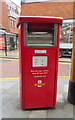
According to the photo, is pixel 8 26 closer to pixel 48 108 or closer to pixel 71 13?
pixel 71 13

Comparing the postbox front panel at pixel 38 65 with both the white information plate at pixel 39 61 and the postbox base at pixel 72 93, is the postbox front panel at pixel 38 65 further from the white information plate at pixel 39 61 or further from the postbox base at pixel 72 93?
the postbox base at pixel 72 93

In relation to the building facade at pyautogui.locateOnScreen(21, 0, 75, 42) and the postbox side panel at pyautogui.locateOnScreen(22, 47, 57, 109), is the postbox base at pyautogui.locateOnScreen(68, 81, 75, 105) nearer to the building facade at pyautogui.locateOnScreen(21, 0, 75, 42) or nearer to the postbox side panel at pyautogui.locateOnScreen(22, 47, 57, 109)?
the postbox side panel at pyautogui.locateOnScreen(22, 47, 57, 109)

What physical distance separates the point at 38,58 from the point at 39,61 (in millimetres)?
61

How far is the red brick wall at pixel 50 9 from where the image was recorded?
54.0 ft

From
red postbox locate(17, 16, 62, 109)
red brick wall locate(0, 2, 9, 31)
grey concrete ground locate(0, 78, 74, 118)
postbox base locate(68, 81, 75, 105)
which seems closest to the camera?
red postbox locate(17, 16, 62, 109)

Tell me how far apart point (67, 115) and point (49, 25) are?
179 cm

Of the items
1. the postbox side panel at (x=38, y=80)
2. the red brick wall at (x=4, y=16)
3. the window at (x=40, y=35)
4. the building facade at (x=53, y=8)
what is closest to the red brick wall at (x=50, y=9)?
the building facade at (x=53, y=8)

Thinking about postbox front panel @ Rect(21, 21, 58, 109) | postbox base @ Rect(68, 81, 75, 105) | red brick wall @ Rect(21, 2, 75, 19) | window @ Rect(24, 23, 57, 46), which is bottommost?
postbox base @ Rect(68, 81, 75, 105)

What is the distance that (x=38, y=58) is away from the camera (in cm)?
230

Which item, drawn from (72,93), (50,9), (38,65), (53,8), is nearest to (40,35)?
(38,65)

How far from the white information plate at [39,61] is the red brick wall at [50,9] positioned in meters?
15.8

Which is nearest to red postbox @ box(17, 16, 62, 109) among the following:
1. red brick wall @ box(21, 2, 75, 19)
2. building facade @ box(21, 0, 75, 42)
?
building facade @ box(21, 0, 75, 42)

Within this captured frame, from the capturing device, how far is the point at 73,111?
255 cm

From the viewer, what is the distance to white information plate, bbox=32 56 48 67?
229 centimetres
